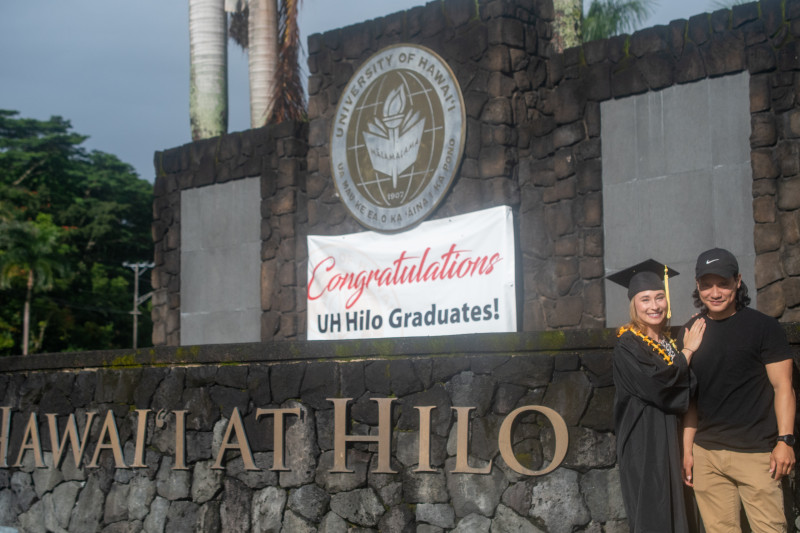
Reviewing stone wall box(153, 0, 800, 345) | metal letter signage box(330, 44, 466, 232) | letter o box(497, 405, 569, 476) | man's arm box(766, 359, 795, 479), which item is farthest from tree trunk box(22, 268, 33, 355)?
man's arm box(766, 359, 795, 479)

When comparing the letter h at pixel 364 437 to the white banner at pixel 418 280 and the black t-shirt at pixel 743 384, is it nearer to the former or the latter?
the black t-shirt at pixel 743 384

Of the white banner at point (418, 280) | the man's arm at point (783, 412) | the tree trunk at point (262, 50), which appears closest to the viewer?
the man's arm at point (783, 412)

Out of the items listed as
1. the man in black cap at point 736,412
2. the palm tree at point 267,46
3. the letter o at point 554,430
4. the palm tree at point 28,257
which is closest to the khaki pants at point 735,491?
the man in black cap at point 736,412

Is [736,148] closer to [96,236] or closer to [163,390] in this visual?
[163,390]

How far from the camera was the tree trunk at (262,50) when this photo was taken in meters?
18.5

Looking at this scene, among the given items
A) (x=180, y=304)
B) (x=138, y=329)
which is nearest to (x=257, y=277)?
(x=180, y=304)

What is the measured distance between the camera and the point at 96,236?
1913 inches

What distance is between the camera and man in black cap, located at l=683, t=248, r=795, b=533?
540 cm

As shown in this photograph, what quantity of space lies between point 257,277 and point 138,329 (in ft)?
130

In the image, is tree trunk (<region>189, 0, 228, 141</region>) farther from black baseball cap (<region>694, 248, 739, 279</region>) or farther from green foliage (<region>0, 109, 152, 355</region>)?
green foliage (<region>0, 109, 152, 355</region>)

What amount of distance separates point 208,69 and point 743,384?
41.4ft

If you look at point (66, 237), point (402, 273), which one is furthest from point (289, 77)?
point (66, 237)

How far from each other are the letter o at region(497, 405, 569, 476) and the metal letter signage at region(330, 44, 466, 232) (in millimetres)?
5067

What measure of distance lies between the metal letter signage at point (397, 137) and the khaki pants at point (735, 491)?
6474mm
